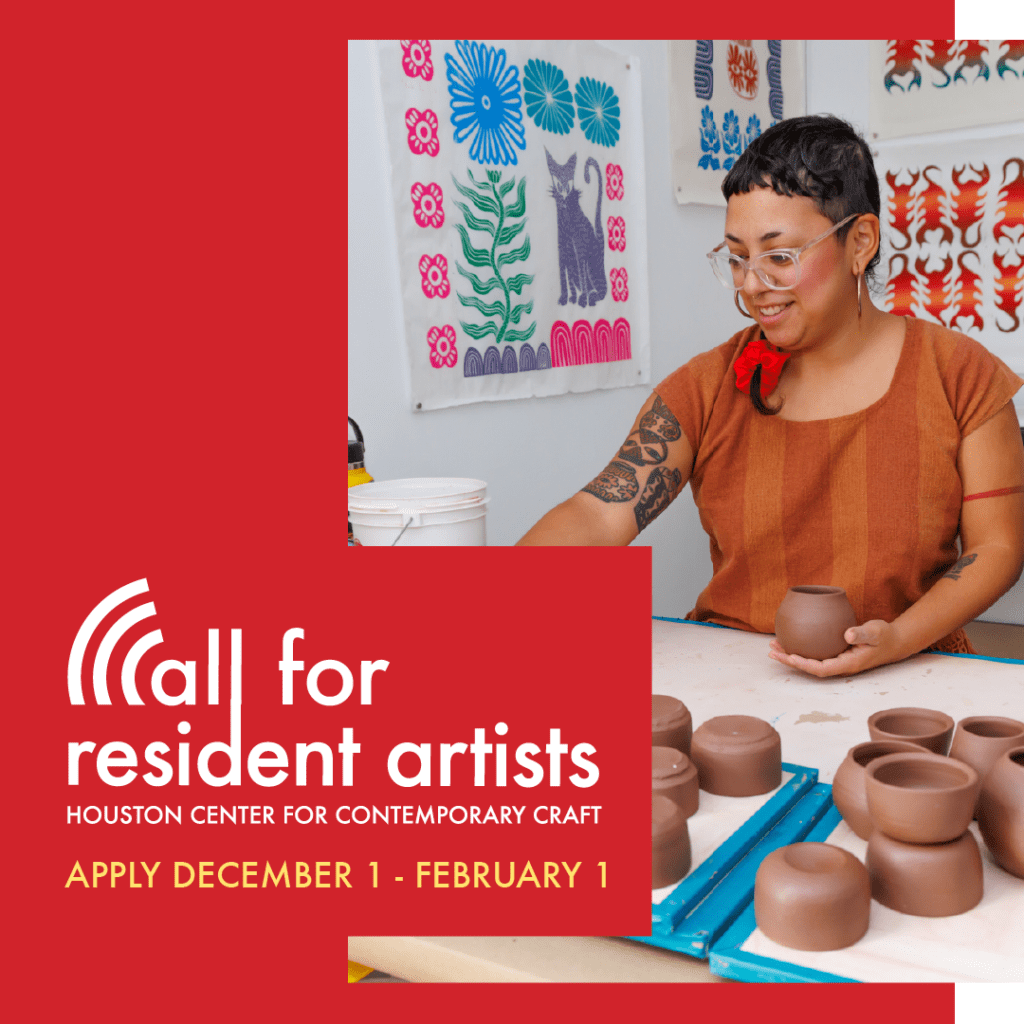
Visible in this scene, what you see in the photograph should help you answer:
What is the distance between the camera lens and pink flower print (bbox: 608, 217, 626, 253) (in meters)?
2.51

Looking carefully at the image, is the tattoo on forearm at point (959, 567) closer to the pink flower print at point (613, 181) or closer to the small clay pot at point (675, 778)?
the small clay pot at point (675, 778)

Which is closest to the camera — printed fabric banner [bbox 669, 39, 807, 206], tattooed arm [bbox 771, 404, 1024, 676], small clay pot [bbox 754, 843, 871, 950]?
small clay pot [bbox 754, 843, 871, 950]

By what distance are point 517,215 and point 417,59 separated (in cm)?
41

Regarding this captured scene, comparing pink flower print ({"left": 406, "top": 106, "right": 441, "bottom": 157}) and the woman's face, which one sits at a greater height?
pink flower print ({"left": 406, "top": 106, "right": 441, "bottom": 157})

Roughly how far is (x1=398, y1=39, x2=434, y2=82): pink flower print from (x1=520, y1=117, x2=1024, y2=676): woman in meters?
0.77

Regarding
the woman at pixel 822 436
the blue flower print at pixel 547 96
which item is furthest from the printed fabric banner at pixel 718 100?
the woman at pixel 822 436

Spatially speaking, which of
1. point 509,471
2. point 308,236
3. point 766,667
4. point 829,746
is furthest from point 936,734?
point 509,471

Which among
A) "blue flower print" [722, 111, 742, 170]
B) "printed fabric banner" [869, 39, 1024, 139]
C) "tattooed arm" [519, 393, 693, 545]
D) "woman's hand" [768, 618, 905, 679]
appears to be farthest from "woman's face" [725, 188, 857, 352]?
"printed fabric banner" [869, 39, 1024, 139]

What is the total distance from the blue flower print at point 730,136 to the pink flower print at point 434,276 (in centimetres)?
131

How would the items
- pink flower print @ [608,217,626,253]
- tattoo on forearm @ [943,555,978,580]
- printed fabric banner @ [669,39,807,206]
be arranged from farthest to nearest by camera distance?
printed fabric banner @ [669,39,807,206] < pink flower print @ [608,217,626,253] < tattoo on forearm @ [943,555,978,580]

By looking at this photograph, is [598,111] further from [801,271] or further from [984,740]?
[984,740]

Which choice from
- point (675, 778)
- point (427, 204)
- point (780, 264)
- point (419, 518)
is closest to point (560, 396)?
point (427, 204)

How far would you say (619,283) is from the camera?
256cm

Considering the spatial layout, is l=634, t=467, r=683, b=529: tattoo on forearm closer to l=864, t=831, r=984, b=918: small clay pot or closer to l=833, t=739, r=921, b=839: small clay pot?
l=833, t=739, r=921, b=839: small clay pot
